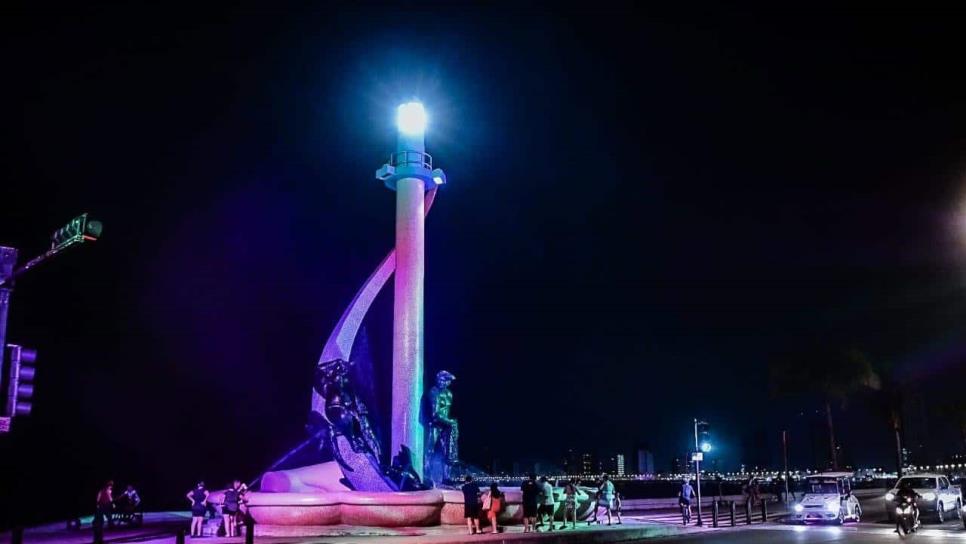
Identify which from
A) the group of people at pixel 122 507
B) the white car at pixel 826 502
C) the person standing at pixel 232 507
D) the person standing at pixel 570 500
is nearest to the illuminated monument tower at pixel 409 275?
the person standing at pixel 570 500

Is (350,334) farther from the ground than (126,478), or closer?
farther from the ground

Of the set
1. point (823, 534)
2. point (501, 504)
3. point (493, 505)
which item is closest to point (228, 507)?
point (493, 505)

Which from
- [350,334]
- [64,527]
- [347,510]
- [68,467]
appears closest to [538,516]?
[347,510]

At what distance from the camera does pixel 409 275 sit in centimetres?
2911

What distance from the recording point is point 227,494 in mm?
20453

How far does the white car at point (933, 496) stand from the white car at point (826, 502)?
1.37 metres

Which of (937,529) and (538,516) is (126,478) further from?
(937,529)

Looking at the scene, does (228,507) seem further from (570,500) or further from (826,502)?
(826,502)

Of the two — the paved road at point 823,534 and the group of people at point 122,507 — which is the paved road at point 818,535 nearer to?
the paved road at point 823,534

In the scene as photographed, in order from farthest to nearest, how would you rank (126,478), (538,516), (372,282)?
(126,478)
(372,282)
(538,516)

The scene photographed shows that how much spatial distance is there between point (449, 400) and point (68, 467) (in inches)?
753

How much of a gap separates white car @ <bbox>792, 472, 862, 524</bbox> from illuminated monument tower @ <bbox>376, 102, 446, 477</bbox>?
41.1 ft

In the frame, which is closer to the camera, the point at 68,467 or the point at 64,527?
the point at 64,527

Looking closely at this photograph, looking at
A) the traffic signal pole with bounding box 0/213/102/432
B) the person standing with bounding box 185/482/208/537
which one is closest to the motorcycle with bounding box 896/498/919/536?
the person standing with bounding box 185/482/208/537
